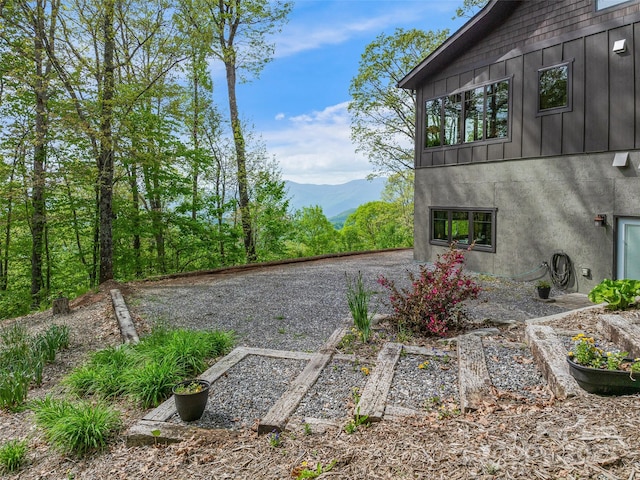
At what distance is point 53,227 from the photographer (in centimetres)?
1082

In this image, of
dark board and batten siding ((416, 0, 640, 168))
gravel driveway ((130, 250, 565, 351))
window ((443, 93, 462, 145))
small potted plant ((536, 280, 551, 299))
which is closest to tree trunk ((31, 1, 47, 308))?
gravel driveway ((130, 250, 565, 351))

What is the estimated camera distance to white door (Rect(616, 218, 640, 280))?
6.89 m

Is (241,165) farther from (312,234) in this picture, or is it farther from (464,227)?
(464,227)

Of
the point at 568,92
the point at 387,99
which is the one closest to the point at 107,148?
the point at 568,92

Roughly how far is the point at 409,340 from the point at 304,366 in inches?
47.4

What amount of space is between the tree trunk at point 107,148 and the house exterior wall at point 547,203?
812 centimetres

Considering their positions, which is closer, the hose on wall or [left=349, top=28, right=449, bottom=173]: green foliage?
the hose on wall

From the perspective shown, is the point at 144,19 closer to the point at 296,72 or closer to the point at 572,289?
the point at 296,72

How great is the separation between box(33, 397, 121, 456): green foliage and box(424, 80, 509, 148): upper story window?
29.7ft

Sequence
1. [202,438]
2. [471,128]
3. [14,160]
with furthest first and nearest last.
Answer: [14,160] < [471,128] < [202,438]

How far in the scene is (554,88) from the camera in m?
8.04

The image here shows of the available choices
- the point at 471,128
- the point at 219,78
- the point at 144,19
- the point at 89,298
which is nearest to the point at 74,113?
the point at 144,19

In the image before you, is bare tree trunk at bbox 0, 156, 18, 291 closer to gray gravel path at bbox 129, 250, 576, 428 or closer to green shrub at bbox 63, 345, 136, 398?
gray gravel path at bbox 129, 250, 576, 428

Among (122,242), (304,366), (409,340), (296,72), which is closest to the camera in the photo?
(304,366)
